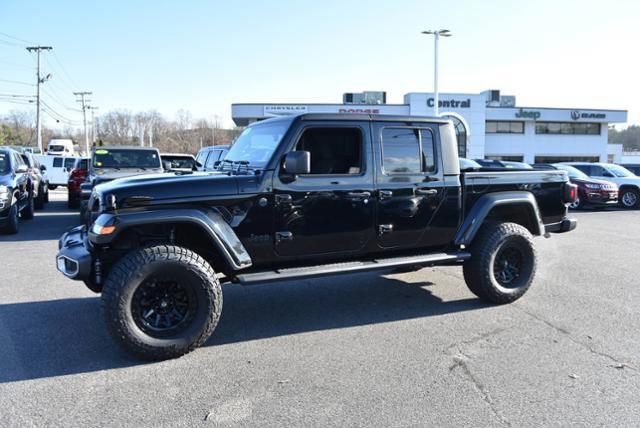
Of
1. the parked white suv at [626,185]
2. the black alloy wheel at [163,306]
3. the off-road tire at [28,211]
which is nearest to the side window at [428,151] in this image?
the black alloy wheel at [163,306]

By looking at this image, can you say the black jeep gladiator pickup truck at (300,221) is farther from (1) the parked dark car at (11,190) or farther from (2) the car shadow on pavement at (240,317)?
(1) the parked dark car at (11,190)

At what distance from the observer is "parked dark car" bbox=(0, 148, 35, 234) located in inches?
393

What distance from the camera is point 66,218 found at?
13391 mm

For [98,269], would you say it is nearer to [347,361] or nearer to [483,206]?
[347,361]

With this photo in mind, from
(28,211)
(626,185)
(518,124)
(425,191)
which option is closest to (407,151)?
(425,191)

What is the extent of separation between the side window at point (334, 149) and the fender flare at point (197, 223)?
3.45 feet

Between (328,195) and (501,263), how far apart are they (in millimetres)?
2373

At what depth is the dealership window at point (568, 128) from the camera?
43094 mm

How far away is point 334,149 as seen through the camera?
Answer: 4.97m

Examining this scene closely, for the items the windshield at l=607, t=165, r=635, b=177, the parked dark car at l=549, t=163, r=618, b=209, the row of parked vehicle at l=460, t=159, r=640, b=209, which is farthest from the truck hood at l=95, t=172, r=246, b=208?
the windshield at l=607, t=165, r=635, b=177

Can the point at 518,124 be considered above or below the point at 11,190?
above

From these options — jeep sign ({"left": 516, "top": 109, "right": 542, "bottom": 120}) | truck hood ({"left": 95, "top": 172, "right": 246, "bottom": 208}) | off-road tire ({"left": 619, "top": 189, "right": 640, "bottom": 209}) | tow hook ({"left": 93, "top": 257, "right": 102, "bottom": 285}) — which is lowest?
off-road tire ({"left": 619, "top": 189, "right": 640, "bottom": 209})

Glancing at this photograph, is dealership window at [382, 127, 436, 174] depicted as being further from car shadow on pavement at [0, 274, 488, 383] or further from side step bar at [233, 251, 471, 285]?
car shadow on pavement at [0, 274, 488, 383]

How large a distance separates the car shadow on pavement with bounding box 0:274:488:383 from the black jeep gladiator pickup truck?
1.58 ft
